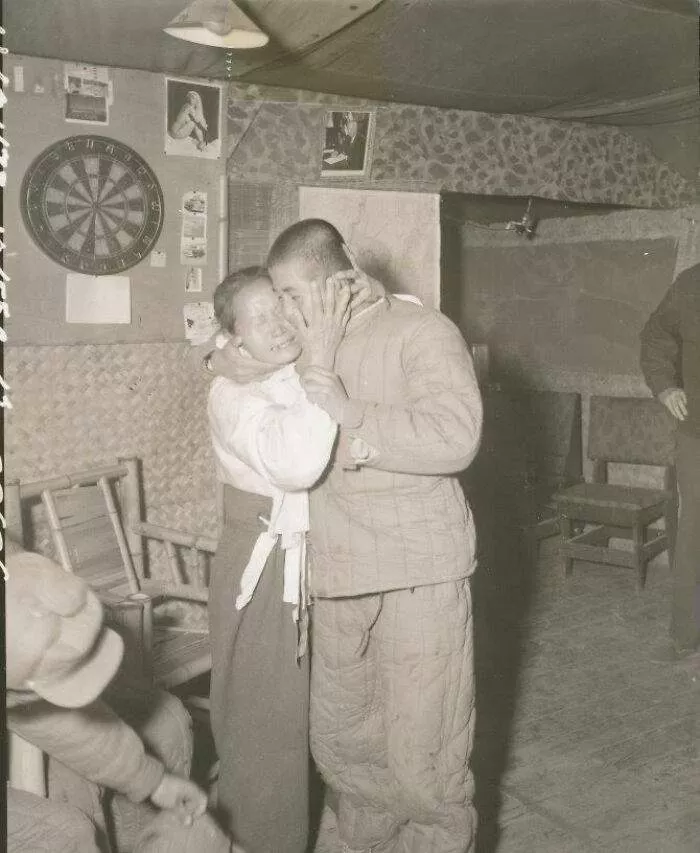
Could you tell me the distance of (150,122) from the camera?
314cm

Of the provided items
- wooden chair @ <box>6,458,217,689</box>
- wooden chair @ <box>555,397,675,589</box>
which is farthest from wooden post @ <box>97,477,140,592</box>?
wooden chair @ <box>555,397,675,589</box>

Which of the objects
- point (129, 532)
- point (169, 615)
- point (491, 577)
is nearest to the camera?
point (129, 532)

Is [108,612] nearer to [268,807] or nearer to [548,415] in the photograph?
[268,807]

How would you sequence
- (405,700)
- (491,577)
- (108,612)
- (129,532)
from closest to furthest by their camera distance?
(405,700) < (108,612) < (129,532) < (491,577)

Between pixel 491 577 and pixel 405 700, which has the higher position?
pixel 405 700

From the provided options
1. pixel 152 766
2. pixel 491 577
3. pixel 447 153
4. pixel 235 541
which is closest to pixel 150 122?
pixel 447 153

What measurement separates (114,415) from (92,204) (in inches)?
31.1

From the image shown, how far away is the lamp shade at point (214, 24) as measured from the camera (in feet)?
7.42

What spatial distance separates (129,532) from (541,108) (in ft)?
9.33

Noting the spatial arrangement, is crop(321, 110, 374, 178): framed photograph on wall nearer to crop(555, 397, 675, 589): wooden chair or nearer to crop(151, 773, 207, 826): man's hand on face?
crop(555, 397, 675, 589): wooden chair

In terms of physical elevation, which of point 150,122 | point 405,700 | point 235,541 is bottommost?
point 405,700

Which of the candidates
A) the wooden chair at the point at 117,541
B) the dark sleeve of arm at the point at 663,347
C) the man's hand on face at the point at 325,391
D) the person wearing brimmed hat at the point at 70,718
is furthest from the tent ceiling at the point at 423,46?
the person wearing brimmed hat at the point at 70,718

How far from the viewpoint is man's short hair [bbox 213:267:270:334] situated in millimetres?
2086

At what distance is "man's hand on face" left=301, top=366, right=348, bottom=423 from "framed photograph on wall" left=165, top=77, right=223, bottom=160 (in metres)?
1.83
